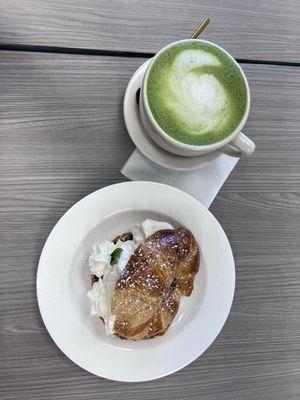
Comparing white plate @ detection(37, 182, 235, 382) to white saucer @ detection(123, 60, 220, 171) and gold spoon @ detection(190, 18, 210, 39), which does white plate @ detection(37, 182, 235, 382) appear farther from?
gold spoon @ detection(190, 18, 210, 39)

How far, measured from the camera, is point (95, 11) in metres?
0.88

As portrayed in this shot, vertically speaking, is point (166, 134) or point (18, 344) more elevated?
point (166, 134)

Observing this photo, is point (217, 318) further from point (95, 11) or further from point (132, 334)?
point (95, 11)

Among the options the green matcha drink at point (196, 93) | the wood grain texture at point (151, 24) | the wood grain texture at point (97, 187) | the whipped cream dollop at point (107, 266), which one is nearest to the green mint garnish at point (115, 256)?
the whipped cream dollop at point (107, 266)

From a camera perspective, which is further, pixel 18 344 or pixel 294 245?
pixel 294 245

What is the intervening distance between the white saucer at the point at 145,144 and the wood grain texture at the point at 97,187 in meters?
0.04

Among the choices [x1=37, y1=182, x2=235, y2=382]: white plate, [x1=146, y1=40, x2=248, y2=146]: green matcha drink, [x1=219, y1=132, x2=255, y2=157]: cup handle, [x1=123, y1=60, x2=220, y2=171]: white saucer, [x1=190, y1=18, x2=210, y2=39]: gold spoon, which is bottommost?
[x1=37, y1=182, x2=235, y2=382]: white plate

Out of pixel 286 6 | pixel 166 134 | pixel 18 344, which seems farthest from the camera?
pixel 286 6

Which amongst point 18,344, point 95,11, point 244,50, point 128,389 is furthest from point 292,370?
point 95,11

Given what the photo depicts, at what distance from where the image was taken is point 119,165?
0.90 meters

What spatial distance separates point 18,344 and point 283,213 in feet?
1.91

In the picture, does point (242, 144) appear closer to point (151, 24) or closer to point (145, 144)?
point (145, 144)

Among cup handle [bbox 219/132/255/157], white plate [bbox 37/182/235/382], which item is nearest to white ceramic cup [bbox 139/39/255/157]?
cup handle [bbox 219/132/255/157]

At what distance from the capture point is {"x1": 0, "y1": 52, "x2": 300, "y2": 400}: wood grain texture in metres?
0.86
